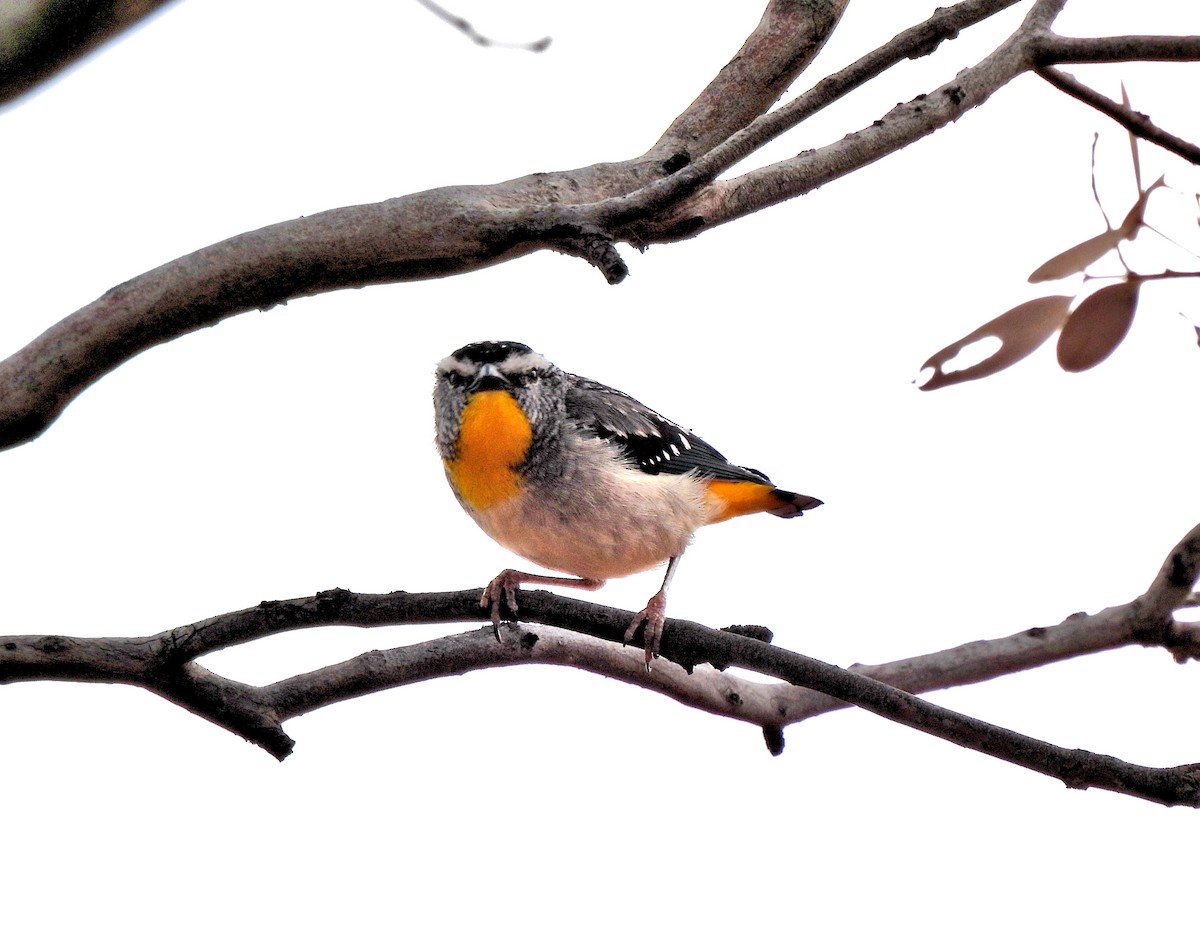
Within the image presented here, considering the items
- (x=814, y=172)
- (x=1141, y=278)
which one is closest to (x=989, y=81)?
(x=814, y=172)

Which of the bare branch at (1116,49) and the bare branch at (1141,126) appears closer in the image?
the bare branch at (1141,126)

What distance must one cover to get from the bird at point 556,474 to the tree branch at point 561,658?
1.50ft

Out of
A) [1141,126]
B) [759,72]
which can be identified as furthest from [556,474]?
[1141,126]

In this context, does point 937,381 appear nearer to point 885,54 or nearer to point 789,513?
point 885,54

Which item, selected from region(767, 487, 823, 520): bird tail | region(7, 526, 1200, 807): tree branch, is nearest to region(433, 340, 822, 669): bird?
region(767, 487, 823, 520): bird tail

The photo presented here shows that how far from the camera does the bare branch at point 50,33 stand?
5.37ft

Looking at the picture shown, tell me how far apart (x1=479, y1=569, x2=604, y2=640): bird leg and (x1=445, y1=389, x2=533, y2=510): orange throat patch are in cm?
21

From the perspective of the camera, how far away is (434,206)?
7.38ft

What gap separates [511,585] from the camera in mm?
2512

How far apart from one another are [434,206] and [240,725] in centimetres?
102

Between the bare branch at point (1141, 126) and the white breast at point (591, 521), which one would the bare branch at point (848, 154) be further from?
the white breast at point (591, 521)

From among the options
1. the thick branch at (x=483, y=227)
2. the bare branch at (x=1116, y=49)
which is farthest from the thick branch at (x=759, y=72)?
the bare branch at (x=1116, y=49)

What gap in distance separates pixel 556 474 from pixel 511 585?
736 mm

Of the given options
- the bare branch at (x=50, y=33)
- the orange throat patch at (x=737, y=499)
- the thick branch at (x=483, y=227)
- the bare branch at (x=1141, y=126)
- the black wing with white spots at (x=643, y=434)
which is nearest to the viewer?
the bare branch at (x=50, y=33)
